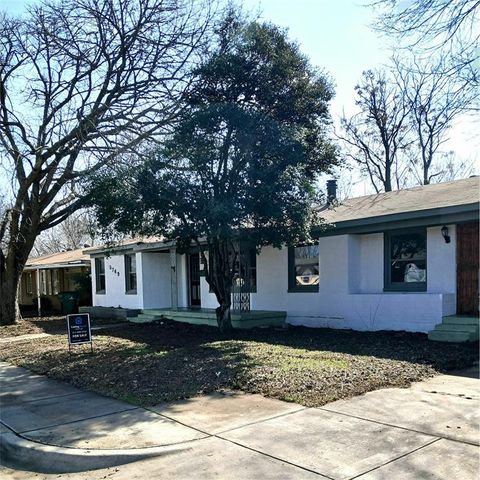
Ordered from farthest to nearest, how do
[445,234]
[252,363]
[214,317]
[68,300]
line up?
[68,300], [214,317], [445,234], [252,363]

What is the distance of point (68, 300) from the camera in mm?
24328

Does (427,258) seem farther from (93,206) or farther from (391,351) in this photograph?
(93,206)

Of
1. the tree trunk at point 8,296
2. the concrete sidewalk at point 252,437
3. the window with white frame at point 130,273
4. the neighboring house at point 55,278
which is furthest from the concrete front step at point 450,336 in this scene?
the neighboring house at point 55,278

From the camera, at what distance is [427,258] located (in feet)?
39.1

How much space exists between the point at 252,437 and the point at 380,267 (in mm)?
8597

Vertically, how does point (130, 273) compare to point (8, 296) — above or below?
above

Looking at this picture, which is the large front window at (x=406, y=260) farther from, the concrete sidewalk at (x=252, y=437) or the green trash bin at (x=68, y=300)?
the green trash bin at (x=68, y=300)

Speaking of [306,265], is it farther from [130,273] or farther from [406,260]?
[130,273]

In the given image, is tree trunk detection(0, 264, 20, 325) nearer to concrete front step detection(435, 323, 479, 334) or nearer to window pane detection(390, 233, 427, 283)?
window pane detection(390, 233, 427, 283)

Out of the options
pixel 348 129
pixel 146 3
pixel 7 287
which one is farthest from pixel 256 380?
pixel 348 129

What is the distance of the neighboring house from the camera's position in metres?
26.3

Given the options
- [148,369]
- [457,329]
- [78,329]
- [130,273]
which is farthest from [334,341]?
[130,273]

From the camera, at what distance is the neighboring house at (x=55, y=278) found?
26.3 meters

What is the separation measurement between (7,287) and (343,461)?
56.3 ft
